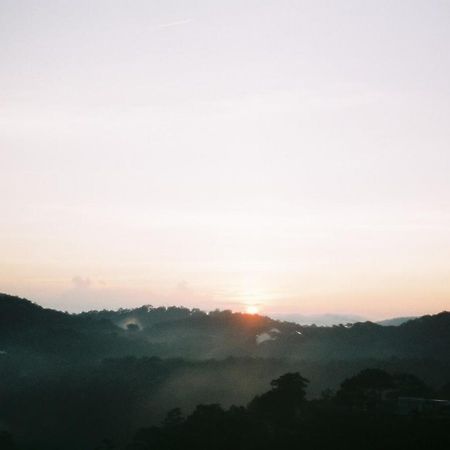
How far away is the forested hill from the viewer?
460ft

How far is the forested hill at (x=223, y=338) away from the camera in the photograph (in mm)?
140250

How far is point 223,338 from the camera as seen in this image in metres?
170

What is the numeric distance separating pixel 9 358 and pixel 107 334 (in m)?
37.4

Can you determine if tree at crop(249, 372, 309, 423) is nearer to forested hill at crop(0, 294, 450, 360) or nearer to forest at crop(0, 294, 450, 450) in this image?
forest at crop(0, 294, 450, 450)

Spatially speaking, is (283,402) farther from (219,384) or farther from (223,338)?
(223,338)

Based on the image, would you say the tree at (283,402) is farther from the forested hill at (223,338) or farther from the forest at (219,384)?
the forested hill at (223,338)

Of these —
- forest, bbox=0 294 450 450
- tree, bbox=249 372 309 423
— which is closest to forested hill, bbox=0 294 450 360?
forest, bbox=0 294 450 450

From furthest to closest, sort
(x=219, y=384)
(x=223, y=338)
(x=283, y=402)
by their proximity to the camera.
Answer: (x=223, y=338) → (x=219, y=384) → (x=283, y=402)

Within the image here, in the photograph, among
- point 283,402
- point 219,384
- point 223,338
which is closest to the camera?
point 283,402

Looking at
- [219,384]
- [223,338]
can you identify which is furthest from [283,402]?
[223,338]

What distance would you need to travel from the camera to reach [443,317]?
144250 millimetres

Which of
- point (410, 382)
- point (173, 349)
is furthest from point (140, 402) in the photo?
point (173, 349)

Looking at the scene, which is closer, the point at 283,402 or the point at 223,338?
the point at 283,402

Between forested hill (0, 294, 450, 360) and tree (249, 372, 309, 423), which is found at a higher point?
forested hill (0, 294, 450, 360)
